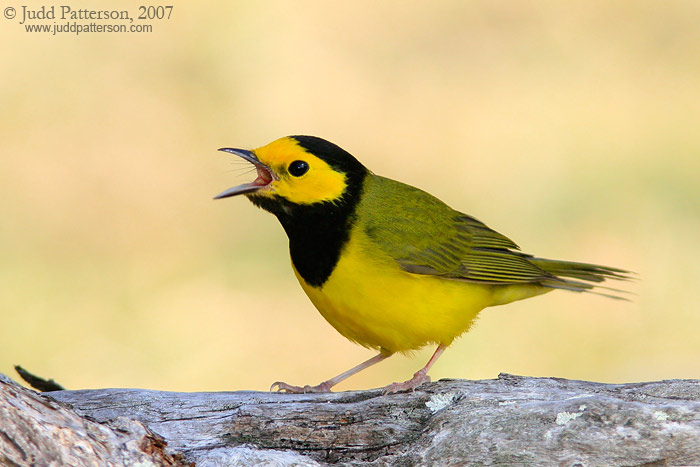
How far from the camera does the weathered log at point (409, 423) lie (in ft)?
13.9

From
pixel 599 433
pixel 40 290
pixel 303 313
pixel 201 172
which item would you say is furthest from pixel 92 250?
pixel 599 433

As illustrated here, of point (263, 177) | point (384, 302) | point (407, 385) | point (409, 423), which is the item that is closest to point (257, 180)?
point (263, 177)

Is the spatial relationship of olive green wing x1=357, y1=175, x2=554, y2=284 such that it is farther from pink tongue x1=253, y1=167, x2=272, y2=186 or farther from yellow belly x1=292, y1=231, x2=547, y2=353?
pink tongue x1=253, y1=167, x2=272, y2=186

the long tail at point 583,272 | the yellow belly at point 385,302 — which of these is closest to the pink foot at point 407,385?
the yellow belly at point 385,302

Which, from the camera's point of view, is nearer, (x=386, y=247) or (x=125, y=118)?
(x=386, y=247)

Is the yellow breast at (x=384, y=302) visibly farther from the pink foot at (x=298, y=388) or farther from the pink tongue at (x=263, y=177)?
the pink tongue at (x=263, y=177)

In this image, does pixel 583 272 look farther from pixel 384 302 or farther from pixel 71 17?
pixel 71 17

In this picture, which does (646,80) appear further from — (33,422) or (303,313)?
(33,422)

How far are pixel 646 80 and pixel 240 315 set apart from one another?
629cm

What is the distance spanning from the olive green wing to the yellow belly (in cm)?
11

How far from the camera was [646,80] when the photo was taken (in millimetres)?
11695

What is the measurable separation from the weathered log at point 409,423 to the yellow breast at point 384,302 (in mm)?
390

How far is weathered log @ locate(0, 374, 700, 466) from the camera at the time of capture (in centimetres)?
423

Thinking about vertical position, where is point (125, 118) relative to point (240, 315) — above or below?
above
